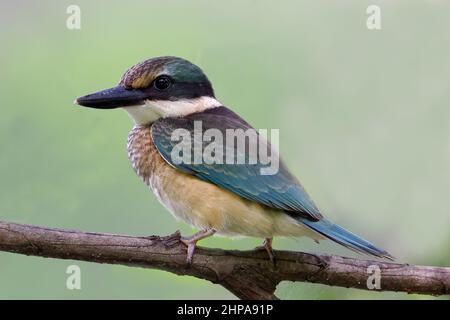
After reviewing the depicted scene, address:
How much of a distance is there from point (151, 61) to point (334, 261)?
3.34ft

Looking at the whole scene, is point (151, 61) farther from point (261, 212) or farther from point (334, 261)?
point (334, 261)

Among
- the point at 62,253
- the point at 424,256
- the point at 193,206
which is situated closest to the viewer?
the point at 62,253

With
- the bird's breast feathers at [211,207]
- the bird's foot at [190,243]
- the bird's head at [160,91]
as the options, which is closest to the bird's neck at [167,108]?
the bird's head at [160,91]

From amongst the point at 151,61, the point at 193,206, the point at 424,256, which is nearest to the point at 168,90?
the point at 151,61

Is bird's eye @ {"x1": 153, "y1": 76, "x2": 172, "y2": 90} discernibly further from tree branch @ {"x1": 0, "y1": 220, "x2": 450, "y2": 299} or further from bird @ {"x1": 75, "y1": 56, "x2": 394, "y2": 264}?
tree branch @ {"x1": 0, "y1": 220, "x2": 450, "y2": 299}

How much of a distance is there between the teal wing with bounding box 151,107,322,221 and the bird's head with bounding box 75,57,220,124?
48 mm

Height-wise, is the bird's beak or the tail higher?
the bird's beak

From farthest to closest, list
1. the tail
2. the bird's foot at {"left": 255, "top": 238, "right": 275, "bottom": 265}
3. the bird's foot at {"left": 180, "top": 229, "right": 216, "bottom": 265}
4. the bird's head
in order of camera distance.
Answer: the bird's head
the bird's foot at {"left": 255, "top": 238, "right": 275, "bottom": 265}
the bird's foot at {"left": 180, "top": 229, "right": 216, "bottom": 265}
the tail

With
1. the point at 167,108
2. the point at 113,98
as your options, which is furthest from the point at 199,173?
the point at 113,98

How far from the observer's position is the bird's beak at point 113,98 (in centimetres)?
248

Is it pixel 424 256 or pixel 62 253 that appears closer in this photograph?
pixel 62 253

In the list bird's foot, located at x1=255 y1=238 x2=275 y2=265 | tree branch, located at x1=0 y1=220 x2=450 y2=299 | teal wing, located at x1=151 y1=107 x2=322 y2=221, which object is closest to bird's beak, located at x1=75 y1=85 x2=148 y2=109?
teal wing, located at x1=151 y1=107 x2=322 y2=221

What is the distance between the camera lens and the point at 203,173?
2.56 m

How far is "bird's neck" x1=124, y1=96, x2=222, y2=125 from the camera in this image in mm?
2684
